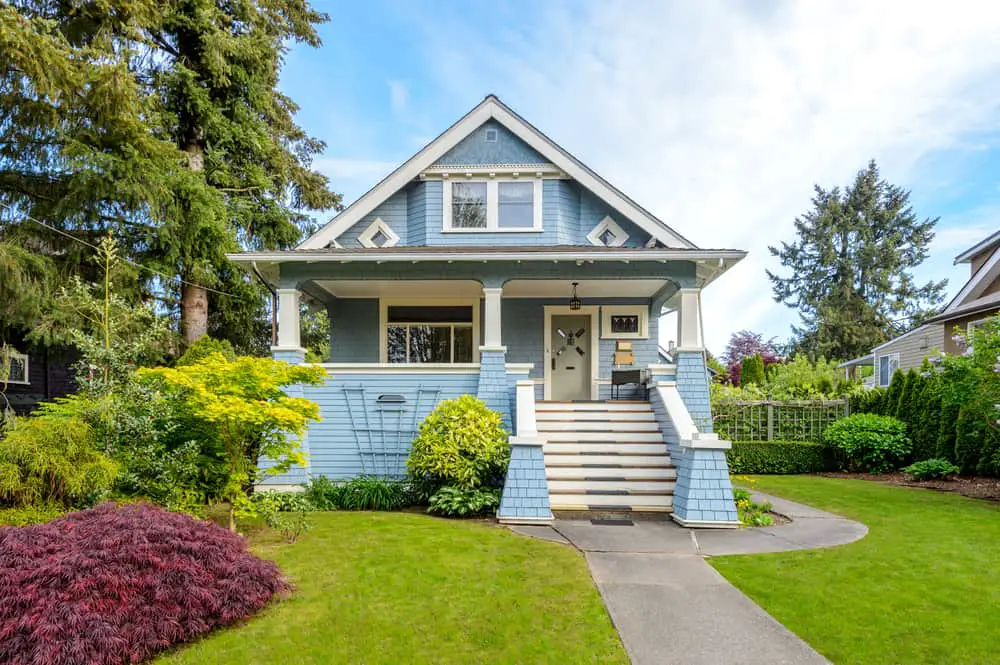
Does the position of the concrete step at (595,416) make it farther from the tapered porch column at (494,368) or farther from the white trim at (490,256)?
the white trim at (490,256)

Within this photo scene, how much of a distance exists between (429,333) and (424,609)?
8862 millimetres

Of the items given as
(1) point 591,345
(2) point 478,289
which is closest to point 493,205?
(2) point 478,289

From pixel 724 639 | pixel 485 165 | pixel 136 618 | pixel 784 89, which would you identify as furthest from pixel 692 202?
pixel 136 618

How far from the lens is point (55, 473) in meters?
5.95

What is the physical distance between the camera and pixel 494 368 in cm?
981

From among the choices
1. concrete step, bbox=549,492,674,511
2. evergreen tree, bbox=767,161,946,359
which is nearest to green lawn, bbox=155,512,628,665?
concrete step, bbox=549,492,674,511

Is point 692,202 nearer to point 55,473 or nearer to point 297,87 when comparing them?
point 297,87

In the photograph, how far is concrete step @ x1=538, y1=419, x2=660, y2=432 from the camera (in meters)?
9.61

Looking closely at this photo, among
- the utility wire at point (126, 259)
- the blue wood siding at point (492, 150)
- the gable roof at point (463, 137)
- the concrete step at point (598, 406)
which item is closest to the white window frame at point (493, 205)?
the blue wood siding at point (492, 150)

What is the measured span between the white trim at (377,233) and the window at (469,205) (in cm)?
138

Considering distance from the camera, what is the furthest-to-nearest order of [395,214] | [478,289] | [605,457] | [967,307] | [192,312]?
[967,307], [192,312], [478,289], [395,214], [605,457]

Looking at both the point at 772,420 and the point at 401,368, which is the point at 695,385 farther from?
the point at 772,420

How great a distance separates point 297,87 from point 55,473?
53.8 ft

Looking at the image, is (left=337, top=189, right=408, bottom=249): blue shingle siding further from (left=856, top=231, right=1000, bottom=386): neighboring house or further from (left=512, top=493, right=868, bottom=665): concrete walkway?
(left=856, top=231, right=1000, bottom=386): neighboring house
